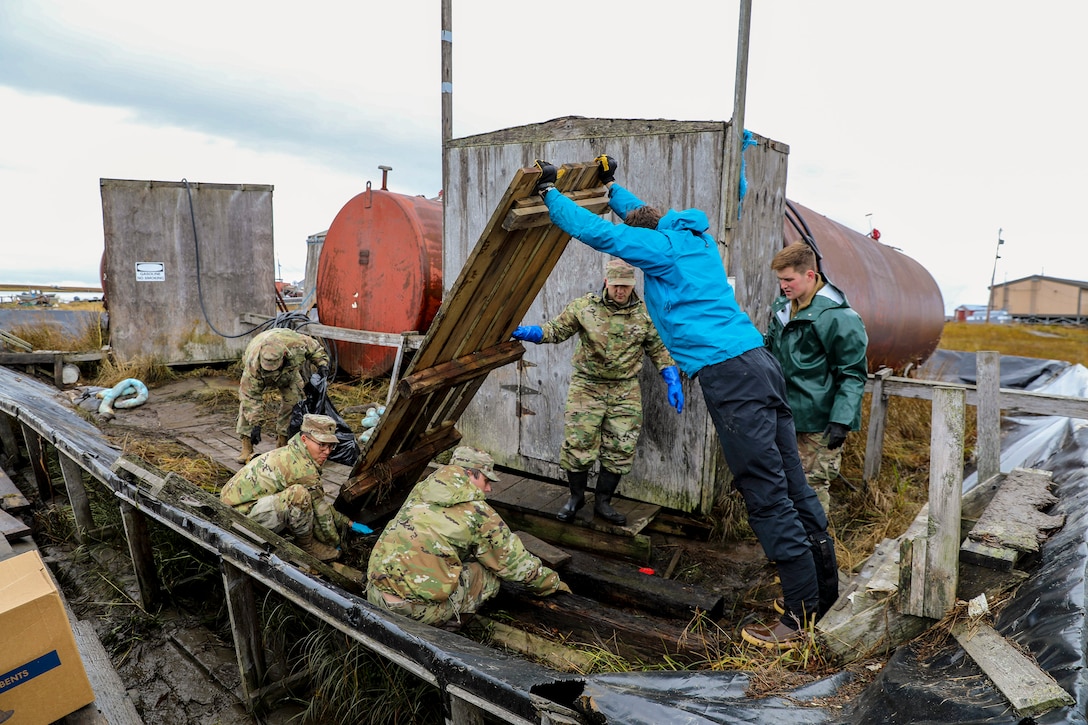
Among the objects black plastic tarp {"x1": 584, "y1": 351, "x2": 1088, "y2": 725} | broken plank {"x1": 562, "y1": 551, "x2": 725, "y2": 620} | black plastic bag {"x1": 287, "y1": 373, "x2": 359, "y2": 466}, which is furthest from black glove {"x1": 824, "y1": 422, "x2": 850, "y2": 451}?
black plastic bag {"x1": 287, "y1": 373, "x2": 359, "y2": 466}

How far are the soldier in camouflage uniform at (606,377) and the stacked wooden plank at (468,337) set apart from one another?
355 mm

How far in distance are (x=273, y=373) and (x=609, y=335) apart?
335 centimetres

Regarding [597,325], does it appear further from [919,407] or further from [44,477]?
[44,477]

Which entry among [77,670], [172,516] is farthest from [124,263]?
[77,670]

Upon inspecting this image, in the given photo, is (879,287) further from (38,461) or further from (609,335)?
(38,461)

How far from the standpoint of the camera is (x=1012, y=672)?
1956 mm

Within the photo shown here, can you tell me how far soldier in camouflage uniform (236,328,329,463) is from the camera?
6.01 metres

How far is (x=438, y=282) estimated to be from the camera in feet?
28.0

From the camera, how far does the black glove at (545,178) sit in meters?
3.40

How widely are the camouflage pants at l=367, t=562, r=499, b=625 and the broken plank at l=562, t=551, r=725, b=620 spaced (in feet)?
2.04

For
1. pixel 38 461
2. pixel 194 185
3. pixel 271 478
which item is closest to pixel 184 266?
pixel 194 185

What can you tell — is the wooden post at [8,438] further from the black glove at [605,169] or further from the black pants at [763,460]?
the black pants at [763,460]

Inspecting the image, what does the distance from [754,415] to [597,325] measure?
1526mm

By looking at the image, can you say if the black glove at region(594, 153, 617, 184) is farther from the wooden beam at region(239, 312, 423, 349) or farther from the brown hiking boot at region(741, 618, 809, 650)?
the wooden beam at region(239, 312, 423, 349)
